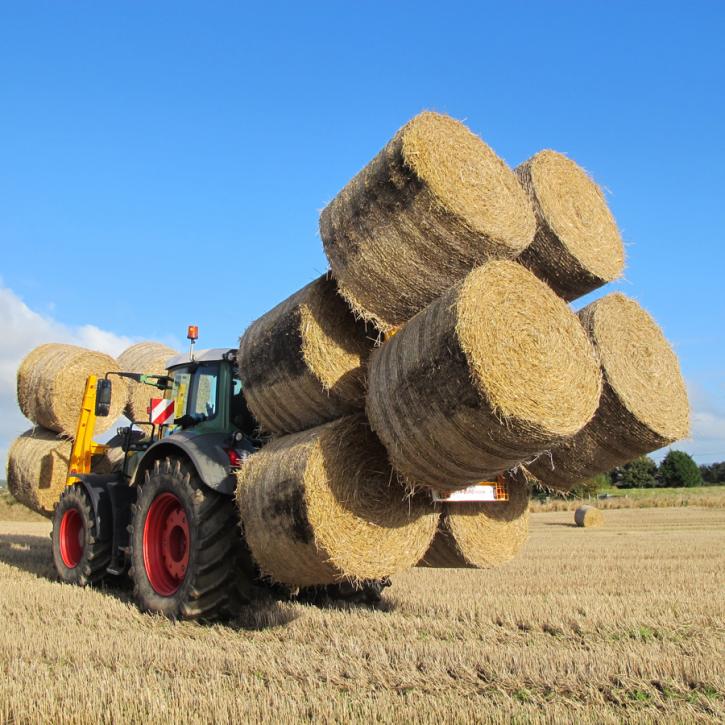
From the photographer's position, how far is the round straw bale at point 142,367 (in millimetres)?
9180

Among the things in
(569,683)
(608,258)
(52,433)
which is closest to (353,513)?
(569,683)

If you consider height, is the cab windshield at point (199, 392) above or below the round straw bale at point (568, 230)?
below

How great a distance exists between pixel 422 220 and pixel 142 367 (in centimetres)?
605

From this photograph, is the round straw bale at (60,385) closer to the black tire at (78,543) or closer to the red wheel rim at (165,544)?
the black tire at (78,543)

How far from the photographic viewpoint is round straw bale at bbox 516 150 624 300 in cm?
471

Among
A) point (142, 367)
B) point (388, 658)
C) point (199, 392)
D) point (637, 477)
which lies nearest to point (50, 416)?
point (142, 367)

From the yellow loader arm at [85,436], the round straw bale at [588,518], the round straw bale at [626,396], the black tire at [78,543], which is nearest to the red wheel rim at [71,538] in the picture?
the black tire at [78,543]

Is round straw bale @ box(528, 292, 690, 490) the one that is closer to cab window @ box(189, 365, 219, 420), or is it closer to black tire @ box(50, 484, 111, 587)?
cab window @ box(189, 365, 219, 420)

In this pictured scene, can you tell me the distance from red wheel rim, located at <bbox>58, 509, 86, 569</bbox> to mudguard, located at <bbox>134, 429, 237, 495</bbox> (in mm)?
2021

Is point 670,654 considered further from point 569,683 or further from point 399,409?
point 399,409

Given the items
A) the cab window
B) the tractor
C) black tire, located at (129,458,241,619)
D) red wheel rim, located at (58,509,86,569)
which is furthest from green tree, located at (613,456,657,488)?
black tire, located at (129,458,241,619)

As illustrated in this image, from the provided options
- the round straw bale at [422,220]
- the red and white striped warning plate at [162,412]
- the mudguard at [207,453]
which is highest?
the round straw bale at [422,220]

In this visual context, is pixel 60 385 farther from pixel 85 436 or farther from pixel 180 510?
pixel 180 510

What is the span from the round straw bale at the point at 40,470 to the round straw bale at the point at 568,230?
624 centimetres
